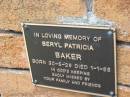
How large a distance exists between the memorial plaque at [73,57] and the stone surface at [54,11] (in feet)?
0.14

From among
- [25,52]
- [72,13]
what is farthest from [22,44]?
[72,13]

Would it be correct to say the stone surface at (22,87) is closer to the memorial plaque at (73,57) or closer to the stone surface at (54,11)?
the memorial plaque at (73,57)

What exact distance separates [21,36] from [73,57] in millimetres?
305

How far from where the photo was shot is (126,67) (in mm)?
1646

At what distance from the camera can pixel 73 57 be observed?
1.70m

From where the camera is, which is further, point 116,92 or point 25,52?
point 25,52

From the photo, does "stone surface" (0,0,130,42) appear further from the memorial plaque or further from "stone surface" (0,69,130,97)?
"stone surface" (0,69,130,97)

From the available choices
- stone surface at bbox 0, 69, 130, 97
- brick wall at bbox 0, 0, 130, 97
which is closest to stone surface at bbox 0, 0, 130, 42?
brick wall at bbox 0, 0, 130, 97

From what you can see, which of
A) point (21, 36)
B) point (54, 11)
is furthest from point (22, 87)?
point (54, 11)

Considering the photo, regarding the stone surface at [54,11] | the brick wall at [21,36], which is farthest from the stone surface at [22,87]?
the stone surface at [54,11]

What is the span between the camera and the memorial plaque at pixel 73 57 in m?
1.61

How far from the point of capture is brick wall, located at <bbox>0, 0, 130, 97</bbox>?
156 cm

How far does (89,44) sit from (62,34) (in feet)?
0.47

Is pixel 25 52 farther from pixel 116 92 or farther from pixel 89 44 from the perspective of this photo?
pixel 116 92
